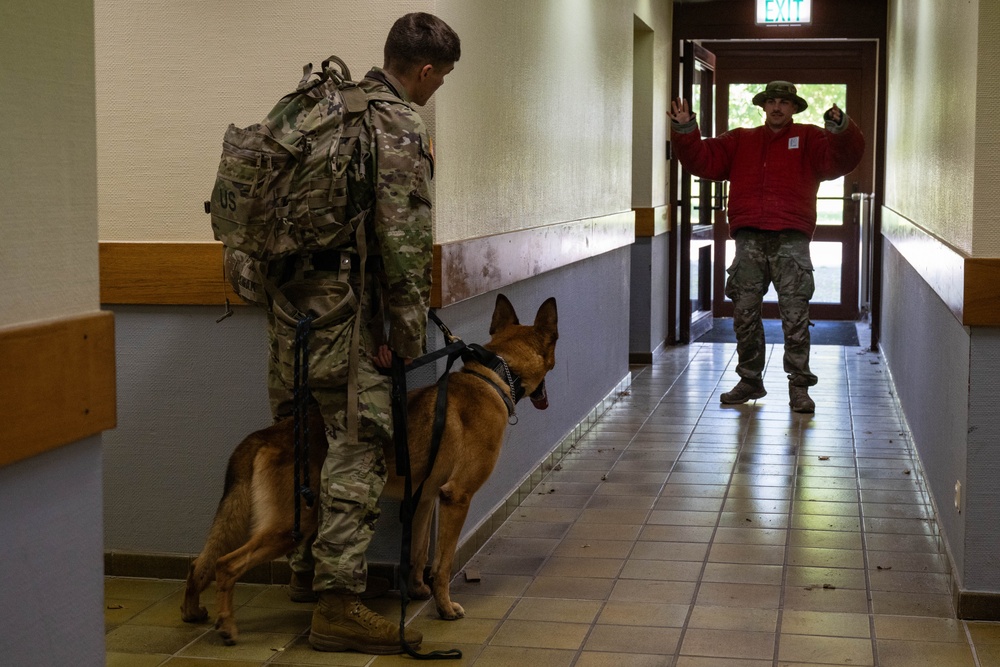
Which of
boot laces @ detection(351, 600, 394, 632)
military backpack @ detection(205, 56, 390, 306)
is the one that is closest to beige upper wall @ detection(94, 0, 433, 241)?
military backpack @ detection(205, 56, 390, 306)

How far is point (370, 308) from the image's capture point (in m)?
3.26

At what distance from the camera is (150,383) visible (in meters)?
3.92

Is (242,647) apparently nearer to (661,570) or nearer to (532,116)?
(661,570)

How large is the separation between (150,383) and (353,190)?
127 cm

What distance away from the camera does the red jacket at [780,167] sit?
7.12 meters

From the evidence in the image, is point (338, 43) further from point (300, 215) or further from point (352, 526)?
point (352, 526)

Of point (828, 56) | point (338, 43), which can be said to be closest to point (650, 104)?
point (828, 56)

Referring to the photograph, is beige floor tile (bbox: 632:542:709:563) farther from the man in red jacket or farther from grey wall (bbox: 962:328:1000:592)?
the man in red jacket

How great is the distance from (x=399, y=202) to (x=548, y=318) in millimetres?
869

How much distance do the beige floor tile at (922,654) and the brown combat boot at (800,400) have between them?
3.66m

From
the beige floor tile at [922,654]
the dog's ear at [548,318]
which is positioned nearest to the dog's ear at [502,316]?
the dog's ear at [548,318]

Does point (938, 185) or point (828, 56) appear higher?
point (828, 56)

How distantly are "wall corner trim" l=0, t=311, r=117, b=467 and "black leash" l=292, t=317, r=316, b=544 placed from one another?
944 mm

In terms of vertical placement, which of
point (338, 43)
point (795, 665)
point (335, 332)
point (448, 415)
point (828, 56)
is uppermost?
point (828, 56)
